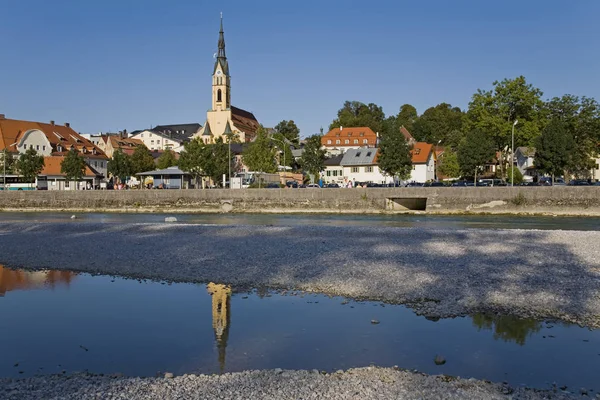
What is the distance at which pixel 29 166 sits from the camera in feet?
275

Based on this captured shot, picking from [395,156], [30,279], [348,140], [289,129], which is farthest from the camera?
[289,129]

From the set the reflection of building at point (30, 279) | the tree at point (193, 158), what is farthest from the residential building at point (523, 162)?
the reflection of building at point (30, 279)

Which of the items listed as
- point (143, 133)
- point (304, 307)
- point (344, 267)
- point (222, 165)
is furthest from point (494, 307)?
point (143, 133)

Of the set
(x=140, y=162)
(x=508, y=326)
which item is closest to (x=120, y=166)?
(x=140, y=162)

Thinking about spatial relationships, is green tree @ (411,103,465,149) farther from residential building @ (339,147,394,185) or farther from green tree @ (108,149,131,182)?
green tree @ (108,149,131,182)

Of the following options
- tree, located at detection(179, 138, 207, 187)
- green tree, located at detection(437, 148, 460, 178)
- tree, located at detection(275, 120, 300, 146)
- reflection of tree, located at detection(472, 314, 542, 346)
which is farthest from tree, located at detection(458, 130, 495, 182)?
tree, located at detection(275, 120, 300, 146)

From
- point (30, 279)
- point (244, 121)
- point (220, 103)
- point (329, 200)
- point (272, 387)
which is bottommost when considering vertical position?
point (30, 279)

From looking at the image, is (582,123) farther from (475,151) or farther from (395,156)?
(395,156)

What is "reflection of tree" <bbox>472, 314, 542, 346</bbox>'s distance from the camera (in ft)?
39.4

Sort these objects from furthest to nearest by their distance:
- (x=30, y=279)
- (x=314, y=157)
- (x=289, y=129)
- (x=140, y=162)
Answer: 1. (x=289, y=129)
2. (x=140, y=162)
3. (x=314, y=157)
4. (x=30, y=279)

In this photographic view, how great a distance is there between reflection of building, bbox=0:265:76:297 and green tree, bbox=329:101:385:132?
140393 millimetres

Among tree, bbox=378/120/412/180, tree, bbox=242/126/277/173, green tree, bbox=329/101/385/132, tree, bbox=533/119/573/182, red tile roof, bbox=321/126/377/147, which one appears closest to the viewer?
tree, bbox=533/119/573/182

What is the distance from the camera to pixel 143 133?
622 feet

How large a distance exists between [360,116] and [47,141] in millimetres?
92231
